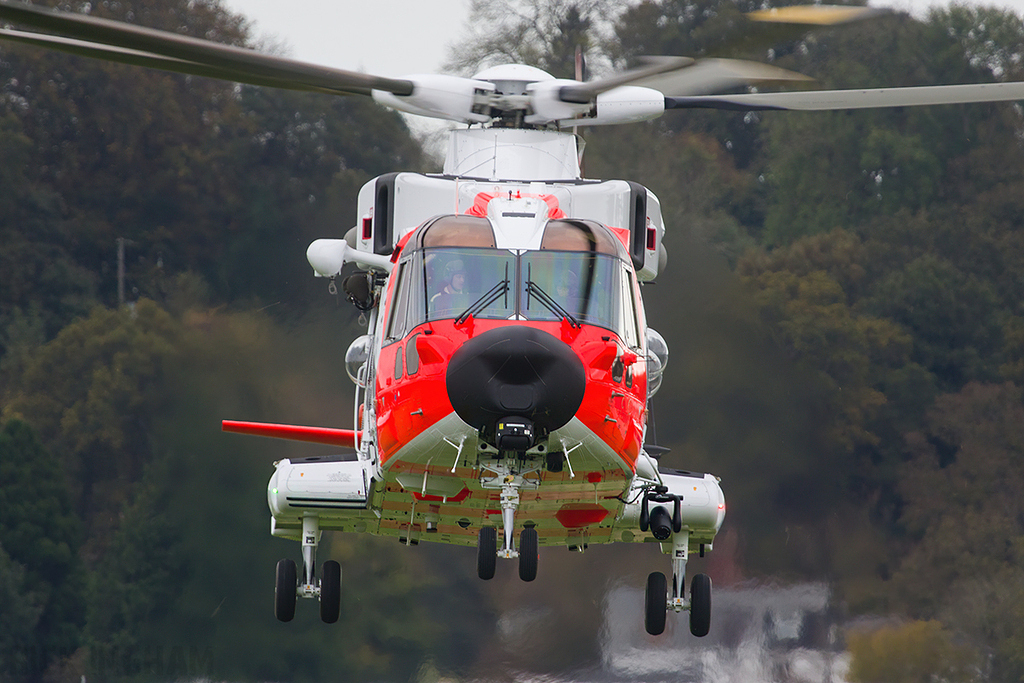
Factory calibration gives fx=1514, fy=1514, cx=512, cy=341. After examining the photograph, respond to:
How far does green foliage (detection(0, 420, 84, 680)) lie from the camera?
67.5ft

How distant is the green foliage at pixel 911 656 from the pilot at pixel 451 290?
1097 cm

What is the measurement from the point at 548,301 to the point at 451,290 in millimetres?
624

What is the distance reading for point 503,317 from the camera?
9.33 m

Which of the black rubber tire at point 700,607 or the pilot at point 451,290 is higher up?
the pilot at point 451,290

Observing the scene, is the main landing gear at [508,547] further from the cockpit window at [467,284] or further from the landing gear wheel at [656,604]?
the landing gear wheel at [656,604]

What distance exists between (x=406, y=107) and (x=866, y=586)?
416 inches

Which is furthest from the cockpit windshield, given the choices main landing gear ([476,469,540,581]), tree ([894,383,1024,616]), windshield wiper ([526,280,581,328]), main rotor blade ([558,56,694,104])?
tree ([894,383,1024,616])

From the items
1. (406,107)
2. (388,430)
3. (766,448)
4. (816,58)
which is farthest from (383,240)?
(816,58)

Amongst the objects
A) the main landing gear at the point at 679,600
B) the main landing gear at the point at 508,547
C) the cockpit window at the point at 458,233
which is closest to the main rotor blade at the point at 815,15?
the cockpit window at the point at 458,233

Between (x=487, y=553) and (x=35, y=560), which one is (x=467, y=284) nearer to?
(x=487, y=553)

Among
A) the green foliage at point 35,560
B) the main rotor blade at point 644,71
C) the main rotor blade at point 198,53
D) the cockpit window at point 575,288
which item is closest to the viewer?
the main rotor blade at point 198,53

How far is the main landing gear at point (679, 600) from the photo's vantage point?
12.4m

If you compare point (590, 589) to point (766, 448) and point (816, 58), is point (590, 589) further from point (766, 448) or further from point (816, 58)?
point (816, 58)

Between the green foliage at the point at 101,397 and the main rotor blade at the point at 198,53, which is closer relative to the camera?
the main rotor blade at the point at 198,53
